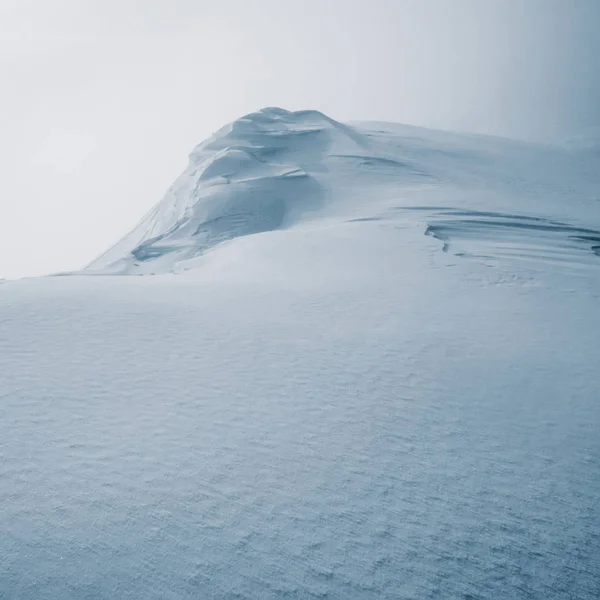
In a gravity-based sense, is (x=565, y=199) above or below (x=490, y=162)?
below

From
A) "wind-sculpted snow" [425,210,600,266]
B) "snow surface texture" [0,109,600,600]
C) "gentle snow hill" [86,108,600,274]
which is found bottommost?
"snow surface texture" [0,109,600,600]

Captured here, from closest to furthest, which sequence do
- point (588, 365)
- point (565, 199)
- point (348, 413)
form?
point (348, 413)
point (588, 365)
point (565, 199)

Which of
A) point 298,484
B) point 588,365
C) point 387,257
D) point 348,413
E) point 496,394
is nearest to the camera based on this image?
point 298,484

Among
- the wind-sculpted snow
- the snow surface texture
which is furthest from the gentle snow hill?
the snow surface texture

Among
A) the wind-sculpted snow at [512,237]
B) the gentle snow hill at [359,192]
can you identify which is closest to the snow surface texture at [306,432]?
the wind-sculpted snow at [512,237]

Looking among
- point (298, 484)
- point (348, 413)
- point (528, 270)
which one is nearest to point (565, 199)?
point (528, 270)

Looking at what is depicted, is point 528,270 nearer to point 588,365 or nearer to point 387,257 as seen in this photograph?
point 387,257

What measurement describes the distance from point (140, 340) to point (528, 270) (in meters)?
2.55

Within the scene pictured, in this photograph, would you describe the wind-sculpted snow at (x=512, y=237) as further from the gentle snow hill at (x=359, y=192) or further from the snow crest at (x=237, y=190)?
the snow crest at (x=237, y=190)

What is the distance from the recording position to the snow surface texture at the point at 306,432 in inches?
42.7

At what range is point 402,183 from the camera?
19.9 feet

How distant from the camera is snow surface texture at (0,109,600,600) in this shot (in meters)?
1.08

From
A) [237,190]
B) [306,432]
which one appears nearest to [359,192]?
[237,190]

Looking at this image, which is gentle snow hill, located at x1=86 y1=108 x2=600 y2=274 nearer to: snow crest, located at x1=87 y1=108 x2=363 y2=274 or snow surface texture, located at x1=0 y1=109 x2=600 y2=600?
snow crest, located at x1=87 y1=108 x2=363 y2=274
